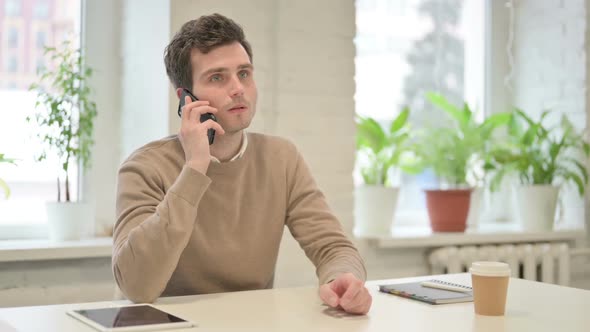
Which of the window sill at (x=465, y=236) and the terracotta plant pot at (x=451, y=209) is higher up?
the terracotta plant pot at (x=451, y=209)

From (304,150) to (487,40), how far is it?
1479mm

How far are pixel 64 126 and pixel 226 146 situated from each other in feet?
2.87

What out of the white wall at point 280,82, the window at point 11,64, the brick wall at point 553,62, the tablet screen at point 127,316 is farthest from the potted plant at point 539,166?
the tablet screen at point 127,316

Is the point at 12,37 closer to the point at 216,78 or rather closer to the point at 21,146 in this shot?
the point at 21,146

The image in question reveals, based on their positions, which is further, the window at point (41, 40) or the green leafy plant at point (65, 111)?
the window at point (41, 40)

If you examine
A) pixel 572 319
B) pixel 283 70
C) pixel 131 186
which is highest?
pixel 283 70

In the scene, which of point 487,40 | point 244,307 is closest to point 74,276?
point 244,307

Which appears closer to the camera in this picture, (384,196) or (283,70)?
(283,70)

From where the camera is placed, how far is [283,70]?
113 inches

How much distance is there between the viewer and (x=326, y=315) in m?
1.49

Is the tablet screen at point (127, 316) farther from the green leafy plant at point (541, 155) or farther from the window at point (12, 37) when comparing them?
the green leafy plant at point (541, 155)

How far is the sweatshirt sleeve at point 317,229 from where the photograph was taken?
6.38 feet

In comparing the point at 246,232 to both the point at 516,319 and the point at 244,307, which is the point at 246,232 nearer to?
the point at 244,307

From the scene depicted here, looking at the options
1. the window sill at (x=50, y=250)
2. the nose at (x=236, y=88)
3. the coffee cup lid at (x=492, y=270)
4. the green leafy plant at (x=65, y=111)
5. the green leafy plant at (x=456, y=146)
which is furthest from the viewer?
the green leafy plant at (x=456, y=146)
